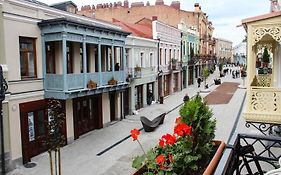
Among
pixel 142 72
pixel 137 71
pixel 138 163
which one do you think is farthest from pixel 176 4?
pixel 138 163

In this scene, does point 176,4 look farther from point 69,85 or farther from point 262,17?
point 262,17

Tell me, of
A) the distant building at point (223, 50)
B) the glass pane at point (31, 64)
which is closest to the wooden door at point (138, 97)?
the glass pane at point (31, 64)

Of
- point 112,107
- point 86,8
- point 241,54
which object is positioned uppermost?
point 86,8

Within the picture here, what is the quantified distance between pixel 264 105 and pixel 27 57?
9.58 m

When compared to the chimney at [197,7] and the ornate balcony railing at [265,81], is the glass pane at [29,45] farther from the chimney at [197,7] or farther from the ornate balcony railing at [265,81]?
the chimney at [197,7]

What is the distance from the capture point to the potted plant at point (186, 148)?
364 cm

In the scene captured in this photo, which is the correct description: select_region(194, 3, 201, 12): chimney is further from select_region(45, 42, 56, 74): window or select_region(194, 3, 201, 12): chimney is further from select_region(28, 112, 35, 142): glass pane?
select_region(28, 112, 35, 142): glass pane

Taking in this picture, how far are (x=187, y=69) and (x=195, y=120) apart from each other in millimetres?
34964

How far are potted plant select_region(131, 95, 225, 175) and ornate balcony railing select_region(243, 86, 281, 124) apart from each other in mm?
3572

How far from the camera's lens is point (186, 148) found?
3938 mm

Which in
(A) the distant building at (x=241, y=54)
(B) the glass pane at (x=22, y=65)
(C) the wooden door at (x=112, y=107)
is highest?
(A) the distant building at (x=241, y=54)

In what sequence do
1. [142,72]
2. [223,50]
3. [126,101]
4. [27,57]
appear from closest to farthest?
[27,57] → [126,101] → [142,72] → [223,50]

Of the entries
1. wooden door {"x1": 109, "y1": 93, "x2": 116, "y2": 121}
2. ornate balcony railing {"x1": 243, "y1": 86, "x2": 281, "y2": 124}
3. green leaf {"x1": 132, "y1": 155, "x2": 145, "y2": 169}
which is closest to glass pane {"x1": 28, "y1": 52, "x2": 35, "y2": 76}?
wooden door {"x1": 109, "y1": 93, "x2": 116, "y2": 121}

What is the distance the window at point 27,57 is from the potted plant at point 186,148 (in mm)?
9538
